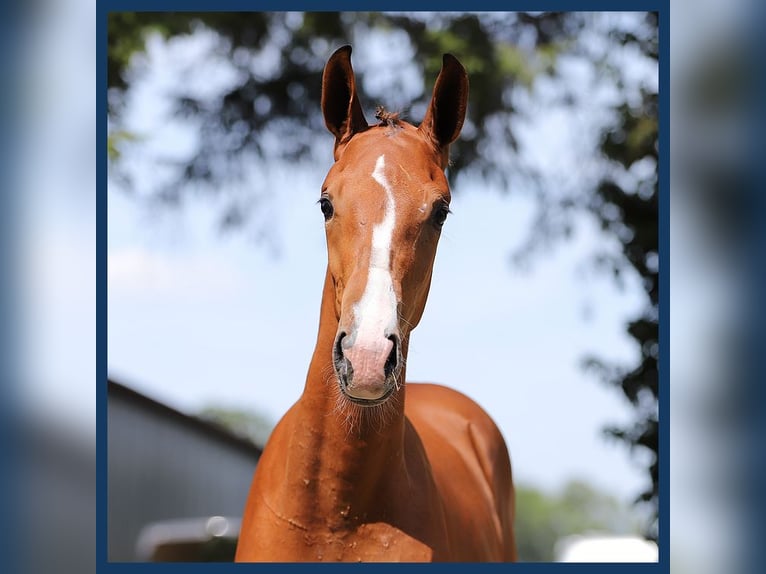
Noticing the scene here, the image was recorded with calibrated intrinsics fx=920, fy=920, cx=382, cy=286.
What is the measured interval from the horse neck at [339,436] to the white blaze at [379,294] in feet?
1.01

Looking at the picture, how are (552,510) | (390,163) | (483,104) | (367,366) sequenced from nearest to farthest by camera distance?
(367,366), (390,163), (483,104), (552,510)

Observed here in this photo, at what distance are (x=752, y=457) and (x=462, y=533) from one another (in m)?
1.31

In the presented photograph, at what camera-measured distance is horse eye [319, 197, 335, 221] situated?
8.69 ft

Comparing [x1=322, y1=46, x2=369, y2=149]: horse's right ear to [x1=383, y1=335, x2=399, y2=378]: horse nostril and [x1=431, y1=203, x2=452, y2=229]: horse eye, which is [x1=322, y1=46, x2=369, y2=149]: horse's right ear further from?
[x1=383, y1=335, x2=399, y2=378]: horse nostril

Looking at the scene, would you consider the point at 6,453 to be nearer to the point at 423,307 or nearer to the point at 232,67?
the point at 423,307

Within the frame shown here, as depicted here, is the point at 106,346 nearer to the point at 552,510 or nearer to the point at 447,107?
the point at 447,107

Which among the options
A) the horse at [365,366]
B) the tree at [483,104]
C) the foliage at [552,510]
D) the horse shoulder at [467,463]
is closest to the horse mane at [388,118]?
the horse at [365,366]

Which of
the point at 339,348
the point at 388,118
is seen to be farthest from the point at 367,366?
the point at 388,118

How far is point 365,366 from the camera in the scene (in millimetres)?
2232

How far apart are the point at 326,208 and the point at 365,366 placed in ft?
2.03

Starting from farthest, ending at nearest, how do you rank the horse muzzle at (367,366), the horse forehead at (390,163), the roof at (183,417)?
the roof at (183,417) → the horse forehead at (390,163) → the horse muzzle at (367,366)

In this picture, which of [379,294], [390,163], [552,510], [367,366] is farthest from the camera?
[552,510]

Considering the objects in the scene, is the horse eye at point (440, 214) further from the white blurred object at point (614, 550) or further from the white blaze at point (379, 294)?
the white blurred object at point (614, 550)

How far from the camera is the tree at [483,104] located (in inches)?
277
